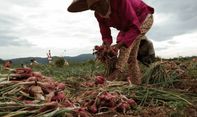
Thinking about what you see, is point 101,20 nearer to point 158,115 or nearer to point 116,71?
point 116,71

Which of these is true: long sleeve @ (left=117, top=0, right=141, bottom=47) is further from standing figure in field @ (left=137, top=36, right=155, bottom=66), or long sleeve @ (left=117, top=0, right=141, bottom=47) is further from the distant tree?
the distant tree

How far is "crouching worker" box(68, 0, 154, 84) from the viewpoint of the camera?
6617mm

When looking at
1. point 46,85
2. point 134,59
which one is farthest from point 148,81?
point 46,85

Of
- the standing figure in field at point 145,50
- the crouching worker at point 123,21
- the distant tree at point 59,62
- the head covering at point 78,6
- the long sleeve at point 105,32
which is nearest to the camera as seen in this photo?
the crouching worker at point 123,21

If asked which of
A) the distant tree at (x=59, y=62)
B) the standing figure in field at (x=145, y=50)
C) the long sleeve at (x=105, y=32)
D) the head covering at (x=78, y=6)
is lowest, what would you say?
the distant tree at (x=59, y=62)

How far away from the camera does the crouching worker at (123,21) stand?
662 cm

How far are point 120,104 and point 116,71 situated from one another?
1.63 m

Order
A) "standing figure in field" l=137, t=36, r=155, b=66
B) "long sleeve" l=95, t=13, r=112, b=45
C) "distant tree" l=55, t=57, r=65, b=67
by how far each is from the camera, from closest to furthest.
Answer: "long sleeve" l=95, t=13, r=112, b=45
"standing figure in field" l=137, t=36, r=155, b=66
"distant tree" l=55, t=57, r=65, b=67

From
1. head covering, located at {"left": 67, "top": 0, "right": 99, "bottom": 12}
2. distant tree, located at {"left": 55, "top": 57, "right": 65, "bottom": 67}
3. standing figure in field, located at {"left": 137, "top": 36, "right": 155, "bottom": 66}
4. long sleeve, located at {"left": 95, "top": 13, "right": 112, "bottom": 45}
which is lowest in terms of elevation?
distant tree, located at {"left": 55, "top": 57, "right": 65, "bottom": 67}

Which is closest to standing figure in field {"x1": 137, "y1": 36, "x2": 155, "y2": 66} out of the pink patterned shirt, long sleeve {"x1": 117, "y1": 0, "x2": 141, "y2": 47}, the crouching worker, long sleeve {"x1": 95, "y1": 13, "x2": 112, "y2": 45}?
the crouching worker

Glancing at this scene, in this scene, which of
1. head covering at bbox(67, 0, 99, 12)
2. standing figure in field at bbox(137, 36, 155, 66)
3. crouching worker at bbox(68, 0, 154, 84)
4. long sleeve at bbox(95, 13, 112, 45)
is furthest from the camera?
standing figure in field at bbox(137, 36, 155, 66)

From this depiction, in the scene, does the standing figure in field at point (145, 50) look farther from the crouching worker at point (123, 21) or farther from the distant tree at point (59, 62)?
the distant tree at point (59, 62)

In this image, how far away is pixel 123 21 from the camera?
266 inches

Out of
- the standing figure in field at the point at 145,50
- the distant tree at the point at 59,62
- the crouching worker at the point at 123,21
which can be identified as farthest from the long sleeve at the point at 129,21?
the distant tree at the point at 59,62
